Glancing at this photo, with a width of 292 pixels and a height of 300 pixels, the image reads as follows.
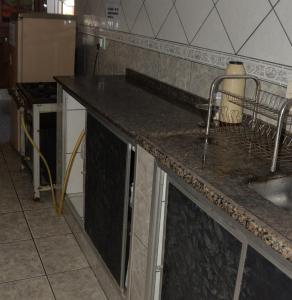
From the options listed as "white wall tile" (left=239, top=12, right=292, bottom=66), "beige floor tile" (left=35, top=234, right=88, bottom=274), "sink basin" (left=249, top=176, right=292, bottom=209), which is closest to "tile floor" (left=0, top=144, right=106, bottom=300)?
"beige floor tile" (left=35, top=234, right=88, bottom=274)

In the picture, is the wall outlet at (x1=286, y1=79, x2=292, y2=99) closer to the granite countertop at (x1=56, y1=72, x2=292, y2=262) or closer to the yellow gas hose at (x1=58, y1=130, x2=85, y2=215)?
the granite countertop at (x1=56, y1=72, x2=292, y2=262)

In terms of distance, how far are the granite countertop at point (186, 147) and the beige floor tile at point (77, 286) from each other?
0.82m

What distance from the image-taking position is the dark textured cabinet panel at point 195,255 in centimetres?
107

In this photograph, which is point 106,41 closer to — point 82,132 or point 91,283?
point 82,132

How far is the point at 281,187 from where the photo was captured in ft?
4.09

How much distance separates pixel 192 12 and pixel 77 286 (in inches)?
53.9

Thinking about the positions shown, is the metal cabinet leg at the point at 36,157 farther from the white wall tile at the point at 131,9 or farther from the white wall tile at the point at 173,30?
the white wall tile at the point at 173,30

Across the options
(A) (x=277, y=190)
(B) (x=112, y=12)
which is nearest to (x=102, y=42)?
(B) (x=112, y=12)

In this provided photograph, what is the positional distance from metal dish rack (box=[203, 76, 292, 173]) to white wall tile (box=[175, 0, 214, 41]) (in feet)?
1.53

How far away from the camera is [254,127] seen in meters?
1.55

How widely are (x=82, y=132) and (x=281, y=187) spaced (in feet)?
4.64

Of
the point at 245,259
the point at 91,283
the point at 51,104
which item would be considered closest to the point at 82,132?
the point at 51,104

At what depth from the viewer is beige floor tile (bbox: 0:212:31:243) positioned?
2.46 metres

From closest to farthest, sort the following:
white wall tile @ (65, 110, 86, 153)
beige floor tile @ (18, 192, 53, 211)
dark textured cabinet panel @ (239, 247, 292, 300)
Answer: dark textured cabinet panel @ (239, 247, 292, 300)
white wall tile @ (65, 110, 86, 153)
beige floor tile @ (18, 192, 53, 211)
